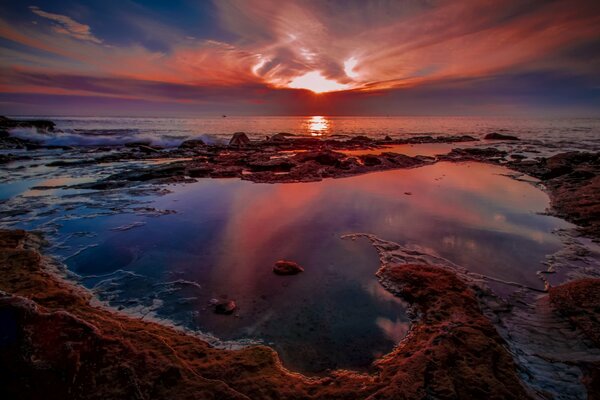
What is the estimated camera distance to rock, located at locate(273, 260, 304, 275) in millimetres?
5371

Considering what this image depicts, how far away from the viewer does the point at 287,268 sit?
5426 mm

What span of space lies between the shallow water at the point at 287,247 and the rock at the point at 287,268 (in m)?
0.17

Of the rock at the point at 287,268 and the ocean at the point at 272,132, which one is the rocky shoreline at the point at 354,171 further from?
the ocean at the point at 272,132

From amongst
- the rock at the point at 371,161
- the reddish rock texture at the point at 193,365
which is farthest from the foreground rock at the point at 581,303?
the rock at the point at 371,161

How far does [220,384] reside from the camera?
278cm

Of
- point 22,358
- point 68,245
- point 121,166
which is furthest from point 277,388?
point 121,166

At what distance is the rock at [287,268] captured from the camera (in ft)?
17.6

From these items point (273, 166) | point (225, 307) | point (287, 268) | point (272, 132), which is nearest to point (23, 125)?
point (272, 132)

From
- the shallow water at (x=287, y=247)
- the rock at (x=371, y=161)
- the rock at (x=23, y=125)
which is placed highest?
the rock at (x=23, y=125)

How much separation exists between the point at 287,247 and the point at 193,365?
11.6ft

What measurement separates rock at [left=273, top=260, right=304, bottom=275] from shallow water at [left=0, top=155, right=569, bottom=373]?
17 centimetres

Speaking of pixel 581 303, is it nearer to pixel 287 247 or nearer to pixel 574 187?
pixel 287 247

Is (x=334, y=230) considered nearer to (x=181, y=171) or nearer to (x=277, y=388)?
(x=277, y=388)

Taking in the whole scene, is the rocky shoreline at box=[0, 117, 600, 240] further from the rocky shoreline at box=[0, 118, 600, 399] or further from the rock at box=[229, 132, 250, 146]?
the rock at box=[229, 132, 250, 146]
